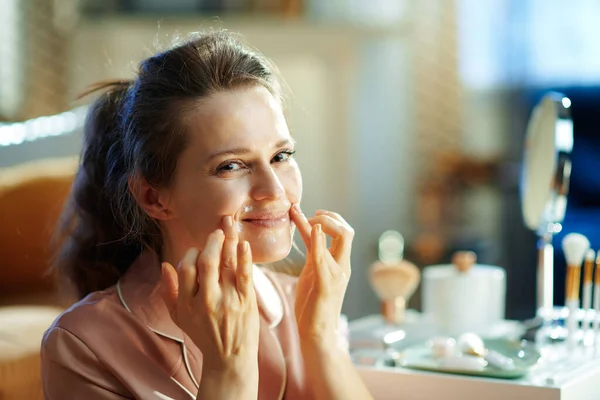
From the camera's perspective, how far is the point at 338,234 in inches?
50.2

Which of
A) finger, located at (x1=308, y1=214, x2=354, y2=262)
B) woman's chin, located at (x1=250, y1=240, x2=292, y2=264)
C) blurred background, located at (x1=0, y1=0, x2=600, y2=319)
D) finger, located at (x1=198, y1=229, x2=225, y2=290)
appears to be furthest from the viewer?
blurred background, located at (x1=0, y1=0, x2=600, y2=319)

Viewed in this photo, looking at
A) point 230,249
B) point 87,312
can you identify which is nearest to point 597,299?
point 230,249

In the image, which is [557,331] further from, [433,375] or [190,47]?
[190,47]

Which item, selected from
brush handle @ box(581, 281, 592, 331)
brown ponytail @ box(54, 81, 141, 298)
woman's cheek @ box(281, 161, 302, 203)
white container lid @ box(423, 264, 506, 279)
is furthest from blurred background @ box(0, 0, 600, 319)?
woman's cheek @ box(281, 161, 302, 203)

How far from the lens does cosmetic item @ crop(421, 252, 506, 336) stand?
1.71 m

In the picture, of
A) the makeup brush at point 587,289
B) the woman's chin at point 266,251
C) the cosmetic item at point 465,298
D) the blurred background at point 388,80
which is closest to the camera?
the woman's chin at point 266,251

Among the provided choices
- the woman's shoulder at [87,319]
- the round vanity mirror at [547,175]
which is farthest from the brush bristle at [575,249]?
the woman's shoulder at [87,319]

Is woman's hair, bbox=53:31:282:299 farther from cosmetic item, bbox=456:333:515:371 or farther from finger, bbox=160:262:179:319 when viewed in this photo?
cosmetic item, bbox=456:333:515:371

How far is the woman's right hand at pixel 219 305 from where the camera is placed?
3.51ft

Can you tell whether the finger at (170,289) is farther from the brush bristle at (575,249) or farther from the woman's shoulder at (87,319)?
the brush bristle at (575,249)

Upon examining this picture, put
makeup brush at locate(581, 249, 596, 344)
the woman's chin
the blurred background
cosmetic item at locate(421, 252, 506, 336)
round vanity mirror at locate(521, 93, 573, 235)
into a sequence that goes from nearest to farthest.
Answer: the woman's chin → makeup brush at locate(581, 249, 596, 344) → round vanity mirror at locate(521, 93, 573, 235) → cosmetic item at locate(421, 252, 506, 336) → the blurred background

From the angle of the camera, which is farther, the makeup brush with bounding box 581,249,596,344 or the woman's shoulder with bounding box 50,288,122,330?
→ the makeup brush with bounding box 581,249,596,344

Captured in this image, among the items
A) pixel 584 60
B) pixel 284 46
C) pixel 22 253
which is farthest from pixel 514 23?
pixel 22 253

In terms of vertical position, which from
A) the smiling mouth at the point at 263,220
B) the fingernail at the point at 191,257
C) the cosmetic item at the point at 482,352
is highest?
the smiling mouth at the point at 263,220
